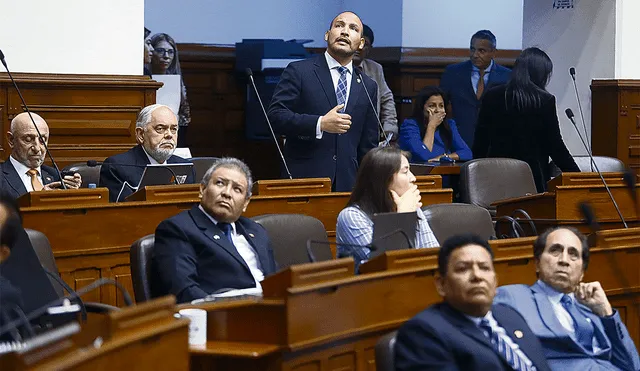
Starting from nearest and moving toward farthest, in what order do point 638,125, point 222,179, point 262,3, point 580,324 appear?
1. point 580,324
2. point 222,179
3. point 638,125
4. point 262,3

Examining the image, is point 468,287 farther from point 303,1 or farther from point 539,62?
point 303,1

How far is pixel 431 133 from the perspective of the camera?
7.27 meters

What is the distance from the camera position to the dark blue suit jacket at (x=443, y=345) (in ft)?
9.86

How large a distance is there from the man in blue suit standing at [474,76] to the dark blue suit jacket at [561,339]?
174 inches

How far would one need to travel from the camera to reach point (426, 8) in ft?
32.1

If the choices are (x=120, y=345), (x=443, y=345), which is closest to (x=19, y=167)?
(x=443, y=345)

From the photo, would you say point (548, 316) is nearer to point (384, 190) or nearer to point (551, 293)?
point (551, 293)

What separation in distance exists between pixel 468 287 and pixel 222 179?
1152mm

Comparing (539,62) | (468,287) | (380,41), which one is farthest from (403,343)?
(380,41)

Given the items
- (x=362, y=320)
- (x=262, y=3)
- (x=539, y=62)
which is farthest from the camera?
(x=262, y=3)

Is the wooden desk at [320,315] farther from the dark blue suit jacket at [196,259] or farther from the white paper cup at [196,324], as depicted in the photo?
the dark blue suit jacket at [196,259]

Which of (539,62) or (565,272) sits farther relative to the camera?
(539,62)

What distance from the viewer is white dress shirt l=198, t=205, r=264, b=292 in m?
4.02

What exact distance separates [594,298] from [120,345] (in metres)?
1.80
